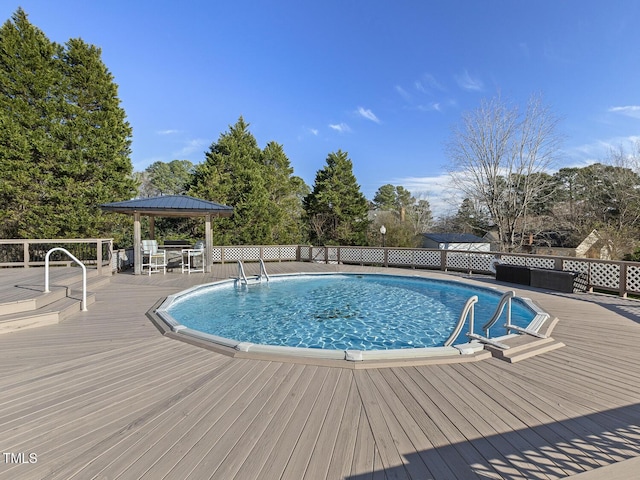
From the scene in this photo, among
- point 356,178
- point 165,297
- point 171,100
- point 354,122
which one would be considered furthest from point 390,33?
point 165,297

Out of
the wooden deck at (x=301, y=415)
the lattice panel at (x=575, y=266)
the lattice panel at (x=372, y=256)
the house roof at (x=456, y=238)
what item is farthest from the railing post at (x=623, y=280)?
the house roof at (x=456, y=238)

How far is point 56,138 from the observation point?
11531 mm

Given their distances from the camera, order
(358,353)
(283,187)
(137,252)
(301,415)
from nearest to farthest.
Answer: (301,415) < (358,353) < (137,252) < (283,187)

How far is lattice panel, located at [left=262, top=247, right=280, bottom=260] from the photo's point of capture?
42.7 ft

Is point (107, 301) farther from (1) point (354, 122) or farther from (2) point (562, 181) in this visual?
(2) point (562, 181)

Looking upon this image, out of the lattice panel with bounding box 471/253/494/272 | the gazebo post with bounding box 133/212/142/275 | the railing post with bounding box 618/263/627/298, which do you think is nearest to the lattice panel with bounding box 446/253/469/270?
the lattice panel with bounding box 471/253/494/272

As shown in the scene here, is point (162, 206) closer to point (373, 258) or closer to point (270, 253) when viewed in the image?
point (270, 253)

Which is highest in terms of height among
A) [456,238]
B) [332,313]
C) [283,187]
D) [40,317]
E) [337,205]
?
[283,187]

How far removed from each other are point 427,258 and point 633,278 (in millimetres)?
5473

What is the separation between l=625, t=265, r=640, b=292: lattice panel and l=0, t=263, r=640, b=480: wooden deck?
182 inches

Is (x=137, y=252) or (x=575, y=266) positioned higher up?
(x=137, y=252)

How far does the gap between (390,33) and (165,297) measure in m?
12.9

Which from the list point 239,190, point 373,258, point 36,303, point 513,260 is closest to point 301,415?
point 36,303

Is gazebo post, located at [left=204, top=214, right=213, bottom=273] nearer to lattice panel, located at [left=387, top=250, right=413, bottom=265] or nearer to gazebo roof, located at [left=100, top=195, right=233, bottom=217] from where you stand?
gazebo roof, located at [left=100, top=195, right=233, bottom=217]
